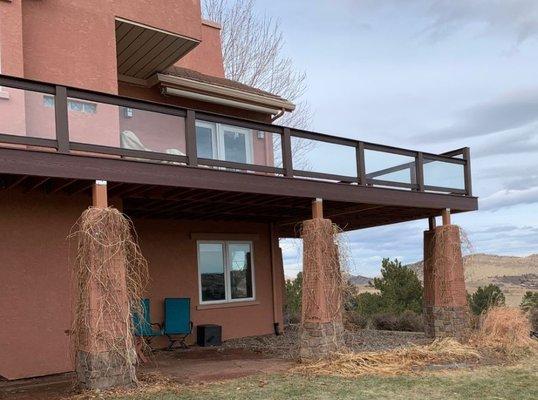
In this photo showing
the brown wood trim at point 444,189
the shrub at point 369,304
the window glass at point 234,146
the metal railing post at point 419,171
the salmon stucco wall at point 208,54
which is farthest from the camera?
the shrub at point 369,304

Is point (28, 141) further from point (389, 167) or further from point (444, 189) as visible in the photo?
A: point (444, 189)

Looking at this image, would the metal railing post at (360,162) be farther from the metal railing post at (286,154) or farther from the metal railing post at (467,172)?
the metal railing post at (467,172)

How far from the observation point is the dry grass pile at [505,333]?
10438 mm

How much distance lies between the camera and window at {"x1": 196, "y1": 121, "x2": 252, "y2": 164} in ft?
27.7

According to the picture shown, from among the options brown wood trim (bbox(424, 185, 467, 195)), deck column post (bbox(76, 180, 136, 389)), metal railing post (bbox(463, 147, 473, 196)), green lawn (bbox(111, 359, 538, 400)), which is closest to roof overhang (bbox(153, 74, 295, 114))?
brown wood trim (bbox(424, 185, 467, 195))

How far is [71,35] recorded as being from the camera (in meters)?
9.55

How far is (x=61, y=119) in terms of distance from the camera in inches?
271

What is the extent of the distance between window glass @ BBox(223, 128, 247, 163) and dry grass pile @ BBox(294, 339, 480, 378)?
3453mm

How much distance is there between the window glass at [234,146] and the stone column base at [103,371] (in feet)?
11.1

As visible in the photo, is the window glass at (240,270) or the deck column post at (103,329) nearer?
the deck column post at (103,329)

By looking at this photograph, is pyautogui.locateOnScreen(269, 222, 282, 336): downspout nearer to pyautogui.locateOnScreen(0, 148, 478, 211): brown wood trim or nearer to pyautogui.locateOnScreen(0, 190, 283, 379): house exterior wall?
pyautogui.locateOnScreen(0, 148, 478, 211): brown wood trim

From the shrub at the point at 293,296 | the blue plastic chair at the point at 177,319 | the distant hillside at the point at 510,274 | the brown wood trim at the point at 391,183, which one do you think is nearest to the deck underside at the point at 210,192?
the brown wood trim at the point at 391,183

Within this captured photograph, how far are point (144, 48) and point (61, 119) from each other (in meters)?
4.79

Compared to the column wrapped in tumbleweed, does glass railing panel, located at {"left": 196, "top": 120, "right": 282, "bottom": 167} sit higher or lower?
higher
